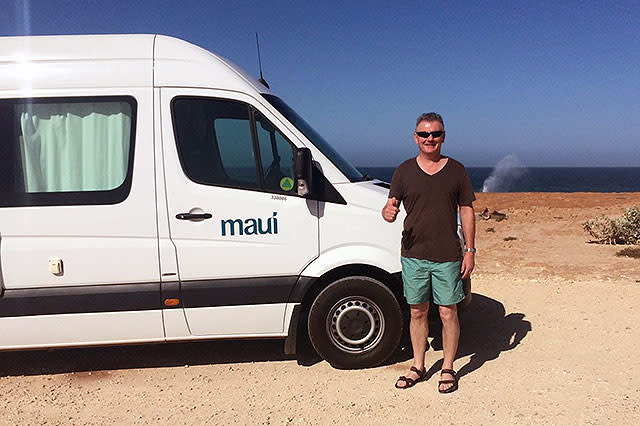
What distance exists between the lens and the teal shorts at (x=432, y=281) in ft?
13.6

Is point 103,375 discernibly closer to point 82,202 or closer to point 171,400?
point 171,400

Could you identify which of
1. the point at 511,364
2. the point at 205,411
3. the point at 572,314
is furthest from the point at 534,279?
the point at 205,411

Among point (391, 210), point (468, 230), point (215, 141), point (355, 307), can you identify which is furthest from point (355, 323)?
point (215, 141)

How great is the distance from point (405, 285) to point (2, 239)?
3214 mm

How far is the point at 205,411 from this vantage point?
13.5 ft

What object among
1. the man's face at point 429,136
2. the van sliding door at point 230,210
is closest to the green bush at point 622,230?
the man's face at point 429,136

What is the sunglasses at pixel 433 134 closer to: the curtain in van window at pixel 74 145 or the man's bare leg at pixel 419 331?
the man's bare leg at pixel 419 331

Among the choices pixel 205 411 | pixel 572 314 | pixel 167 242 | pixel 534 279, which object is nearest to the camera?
pixel 205 411

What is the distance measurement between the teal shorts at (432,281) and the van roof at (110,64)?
1.97 metres

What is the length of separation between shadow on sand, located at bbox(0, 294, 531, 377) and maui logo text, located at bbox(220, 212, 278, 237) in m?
1.42

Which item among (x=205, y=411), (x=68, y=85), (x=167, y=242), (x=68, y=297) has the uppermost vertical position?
(x=68, y=85)

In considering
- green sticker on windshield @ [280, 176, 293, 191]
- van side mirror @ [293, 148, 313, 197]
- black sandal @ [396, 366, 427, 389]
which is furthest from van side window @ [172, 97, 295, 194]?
black sandal @ [396, 366, 427, 389]

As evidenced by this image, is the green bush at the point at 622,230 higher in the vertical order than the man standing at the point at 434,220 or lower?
lower

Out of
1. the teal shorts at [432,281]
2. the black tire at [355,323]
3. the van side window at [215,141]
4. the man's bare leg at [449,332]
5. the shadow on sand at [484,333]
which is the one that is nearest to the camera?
the teal shorts at [432,281]
